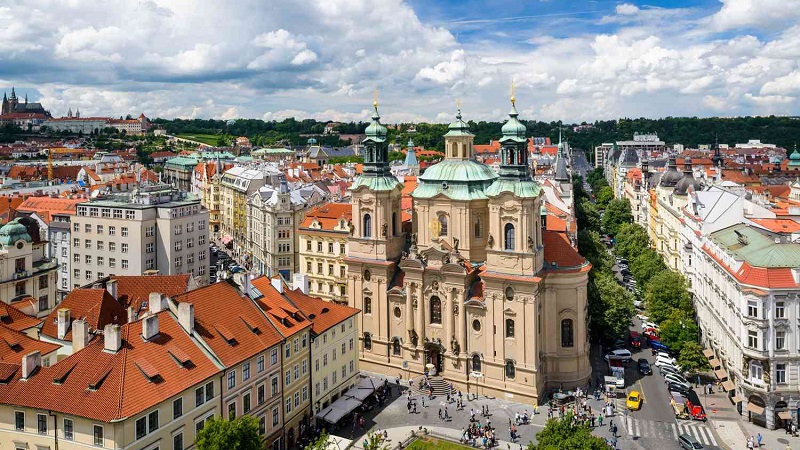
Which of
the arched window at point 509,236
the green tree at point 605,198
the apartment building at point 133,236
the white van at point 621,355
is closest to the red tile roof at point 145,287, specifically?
the arched window at point 509,236

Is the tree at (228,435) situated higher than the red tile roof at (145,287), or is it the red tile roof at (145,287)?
the red tile roof at (145,287)

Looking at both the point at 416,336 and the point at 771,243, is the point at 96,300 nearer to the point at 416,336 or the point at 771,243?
the point at 416,336

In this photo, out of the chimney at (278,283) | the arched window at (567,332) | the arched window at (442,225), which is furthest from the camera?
the arched window at (442,225)

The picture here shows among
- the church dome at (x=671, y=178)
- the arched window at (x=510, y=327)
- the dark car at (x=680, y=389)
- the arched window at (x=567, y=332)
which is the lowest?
the dark car at (x=680, y=389)

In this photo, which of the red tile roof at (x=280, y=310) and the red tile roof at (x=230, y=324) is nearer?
the red tile roof at (x=230, y=324)

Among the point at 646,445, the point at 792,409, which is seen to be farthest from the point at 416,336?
the point at 792,409

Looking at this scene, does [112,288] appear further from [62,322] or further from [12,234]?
[12,234]

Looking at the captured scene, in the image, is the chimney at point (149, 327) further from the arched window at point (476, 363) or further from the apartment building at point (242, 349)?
the arched window at point (476, 363)

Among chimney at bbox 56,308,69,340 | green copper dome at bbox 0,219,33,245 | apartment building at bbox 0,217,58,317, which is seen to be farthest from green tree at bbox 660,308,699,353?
green copper dome at bbox 0,219,33,245
